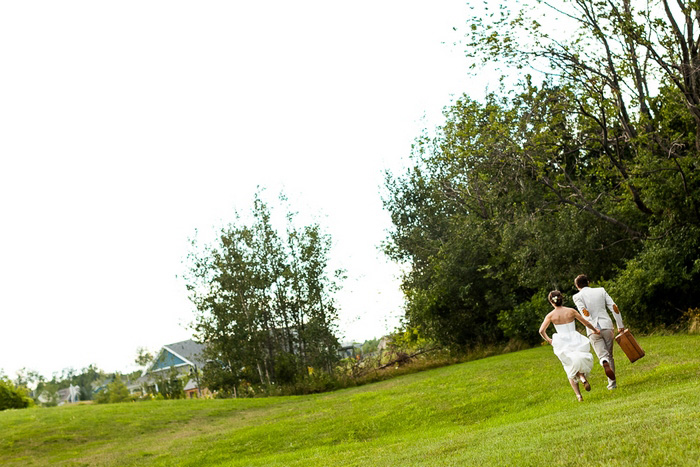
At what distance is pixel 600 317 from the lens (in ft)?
46.2

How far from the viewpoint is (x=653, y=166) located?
2558 centimetres

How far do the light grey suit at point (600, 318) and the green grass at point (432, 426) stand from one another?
73 centimetres

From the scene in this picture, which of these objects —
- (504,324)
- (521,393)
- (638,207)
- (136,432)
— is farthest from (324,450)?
(504,324)

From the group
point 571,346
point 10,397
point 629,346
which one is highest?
point 10,397

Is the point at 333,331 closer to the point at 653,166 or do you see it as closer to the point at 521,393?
the point at 653,166

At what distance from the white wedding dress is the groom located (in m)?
0.64

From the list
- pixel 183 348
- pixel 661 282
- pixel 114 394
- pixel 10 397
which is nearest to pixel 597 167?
Result: pixel 661 282

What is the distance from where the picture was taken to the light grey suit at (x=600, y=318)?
45.5ft

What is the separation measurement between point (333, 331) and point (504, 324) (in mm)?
9857

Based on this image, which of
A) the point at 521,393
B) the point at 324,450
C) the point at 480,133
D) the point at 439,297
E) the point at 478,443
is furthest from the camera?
the point at 439,297

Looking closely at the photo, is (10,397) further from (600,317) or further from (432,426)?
(600,317)

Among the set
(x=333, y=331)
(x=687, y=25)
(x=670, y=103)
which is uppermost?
(x=687, y=25)

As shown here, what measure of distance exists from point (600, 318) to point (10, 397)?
34.6 m

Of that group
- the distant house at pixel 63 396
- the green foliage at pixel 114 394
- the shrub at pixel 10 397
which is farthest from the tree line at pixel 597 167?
the distant house at pixel 63 396
